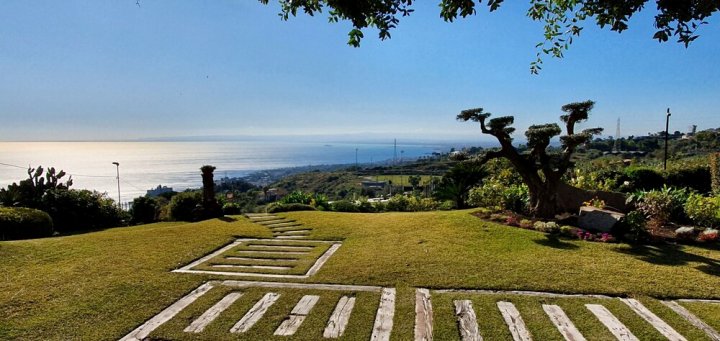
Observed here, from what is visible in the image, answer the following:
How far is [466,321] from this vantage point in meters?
4.62

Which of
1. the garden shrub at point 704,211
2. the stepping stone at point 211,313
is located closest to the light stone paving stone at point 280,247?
the stepping stone at point 211,313

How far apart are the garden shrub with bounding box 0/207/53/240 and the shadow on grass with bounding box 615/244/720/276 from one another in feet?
47.3

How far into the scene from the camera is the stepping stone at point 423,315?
4293 mm

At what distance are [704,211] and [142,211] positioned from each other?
17.3 meters

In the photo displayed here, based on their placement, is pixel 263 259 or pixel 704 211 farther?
pixel 704 211

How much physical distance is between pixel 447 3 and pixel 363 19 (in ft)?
2.27

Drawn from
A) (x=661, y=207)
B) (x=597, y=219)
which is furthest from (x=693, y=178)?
(x=597, y=219)

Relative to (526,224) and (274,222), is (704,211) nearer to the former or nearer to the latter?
(526,224)

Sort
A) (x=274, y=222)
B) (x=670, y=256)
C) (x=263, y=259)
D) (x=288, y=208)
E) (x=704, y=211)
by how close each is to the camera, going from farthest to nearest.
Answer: (x=288, y=208) < (x=274, y=222) < (x=704, y=211) < (x=263, y=259) < (x=670, y=256)

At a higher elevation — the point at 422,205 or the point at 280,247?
the point at 280,247

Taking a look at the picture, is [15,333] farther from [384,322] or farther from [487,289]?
[487,289]

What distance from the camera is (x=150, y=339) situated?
13.9 ft

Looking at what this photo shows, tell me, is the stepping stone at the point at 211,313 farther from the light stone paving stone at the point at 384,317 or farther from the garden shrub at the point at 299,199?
the garden shrub at the point at 299,199

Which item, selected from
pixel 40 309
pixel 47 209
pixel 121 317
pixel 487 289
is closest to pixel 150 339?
pixel 121 317
